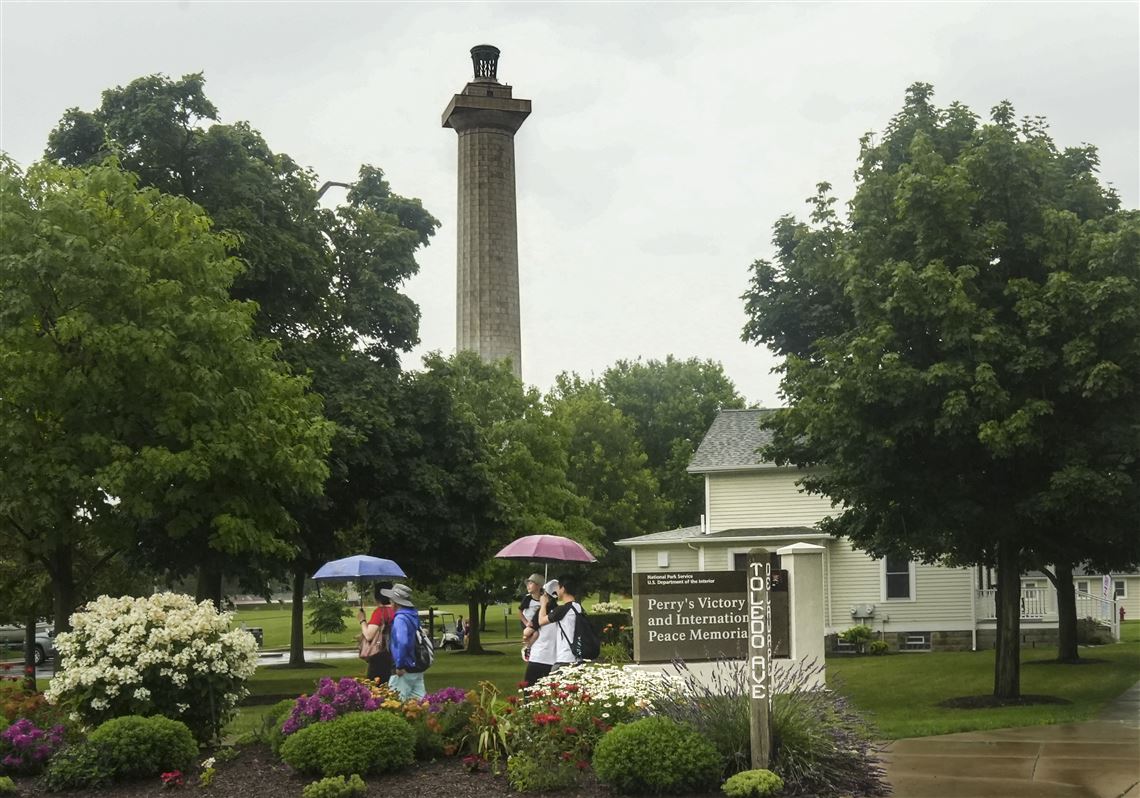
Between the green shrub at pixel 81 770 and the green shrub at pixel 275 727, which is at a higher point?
the green shrub at pixel 275 727

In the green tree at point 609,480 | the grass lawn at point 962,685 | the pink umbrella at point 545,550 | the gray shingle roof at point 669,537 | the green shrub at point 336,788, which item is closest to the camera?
the green shrub at point 336,788

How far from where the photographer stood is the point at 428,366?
3600 centimetres

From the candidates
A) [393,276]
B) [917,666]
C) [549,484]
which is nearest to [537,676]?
[917,666]

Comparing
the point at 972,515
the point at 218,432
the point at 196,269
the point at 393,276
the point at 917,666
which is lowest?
the point at 917,666

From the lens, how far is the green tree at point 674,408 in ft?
227

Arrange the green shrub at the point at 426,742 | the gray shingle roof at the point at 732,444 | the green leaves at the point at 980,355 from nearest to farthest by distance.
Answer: the green shrub at the point at 426,742, the green leaves at the point at 980,355, the gray shingle roof at the point at 732,444

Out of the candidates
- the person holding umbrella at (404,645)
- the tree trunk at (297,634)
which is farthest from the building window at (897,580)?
the person holding umbrella at (404,645)

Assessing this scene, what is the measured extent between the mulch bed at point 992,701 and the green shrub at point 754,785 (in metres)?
10.6

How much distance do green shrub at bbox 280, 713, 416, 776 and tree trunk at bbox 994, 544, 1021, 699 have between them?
12138mm

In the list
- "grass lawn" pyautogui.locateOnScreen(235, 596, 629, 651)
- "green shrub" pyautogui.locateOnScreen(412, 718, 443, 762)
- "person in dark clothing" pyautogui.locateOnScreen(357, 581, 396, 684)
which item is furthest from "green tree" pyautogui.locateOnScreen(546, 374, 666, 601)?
"green shrub" pyautogui.locateOnScreen(412, 718, 443, 762)

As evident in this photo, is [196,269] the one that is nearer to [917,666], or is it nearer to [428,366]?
[428,366]

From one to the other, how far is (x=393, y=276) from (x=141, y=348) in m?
13.4

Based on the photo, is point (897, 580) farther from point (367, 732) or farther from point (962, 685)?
point (367, 732)

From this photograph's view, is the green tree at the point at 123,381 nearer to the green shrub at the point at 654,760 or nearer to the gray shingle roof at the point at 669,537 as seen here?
the green shrub at the point at 654,760
